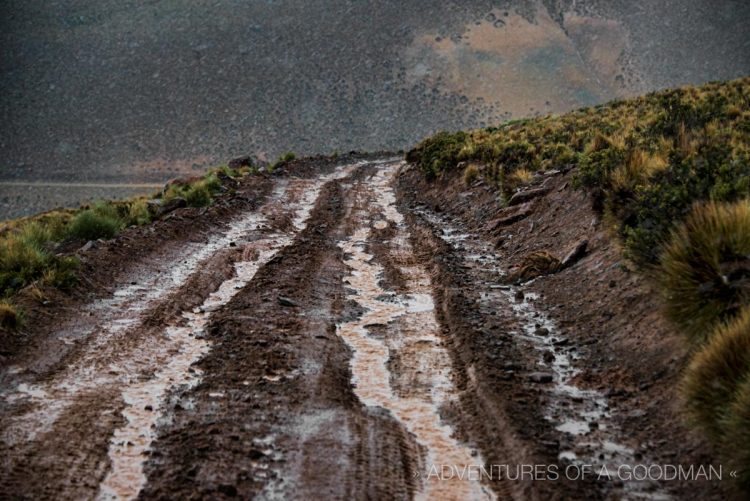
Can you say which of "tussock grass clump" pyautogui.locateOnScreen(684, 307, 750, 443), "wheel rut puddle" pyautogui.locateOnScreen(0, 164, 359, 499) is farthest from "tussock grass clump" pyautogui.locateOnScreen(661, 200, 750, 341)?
"wheel rut puddle" pyautogui.locateOnScreen(0, 164, 359, 499)

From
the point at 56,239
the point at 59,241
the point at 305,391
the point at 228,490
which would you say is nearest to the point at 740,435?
the point at 228,490

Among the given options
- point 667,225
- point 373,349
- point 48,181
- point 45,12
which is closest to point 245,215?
point 373,349

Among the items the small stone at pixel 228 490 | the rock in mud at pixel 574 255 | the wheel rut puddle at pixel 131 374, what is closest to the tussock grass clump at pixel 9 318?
the wheel rut puddle at pixel 131 374

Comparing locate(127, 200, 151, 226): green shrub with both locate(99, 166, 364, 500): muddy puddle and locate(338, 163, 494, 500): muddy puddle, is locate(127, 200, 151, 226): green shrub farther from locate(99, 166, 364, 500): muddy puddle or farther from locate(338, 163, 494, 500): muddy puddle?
locate(338, 163, 494, 500): muddy puddle

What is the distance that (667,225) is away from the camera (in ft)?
24.6

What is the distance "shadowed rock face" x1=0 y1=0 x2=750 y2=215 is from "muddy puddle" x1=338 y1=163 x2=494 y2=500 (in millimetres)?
69291

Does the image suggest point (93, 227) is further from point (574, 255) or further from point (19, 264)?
point (574, 255)

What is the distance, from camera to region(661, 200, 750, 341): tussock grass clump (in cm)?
589

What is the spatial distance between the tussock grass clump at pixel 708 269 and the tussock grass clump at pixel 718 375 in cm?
52

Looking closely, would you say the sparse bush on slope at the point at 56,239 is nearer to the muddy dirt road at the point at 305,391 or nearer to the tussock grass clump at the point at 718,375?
the muddy dirt road at the point at 305,391

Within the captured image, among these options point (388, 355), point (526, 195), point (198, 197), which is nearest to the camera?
point (388, 355)

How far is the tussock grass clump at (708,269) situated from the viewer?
589 cm

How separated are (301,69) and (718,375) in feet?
302

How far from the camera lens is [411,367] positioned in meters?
7.16
